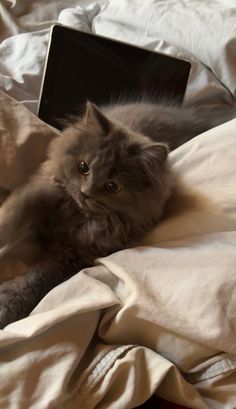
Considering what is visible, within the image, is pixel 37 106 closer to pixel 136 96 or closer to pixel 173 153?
pixel 136 96

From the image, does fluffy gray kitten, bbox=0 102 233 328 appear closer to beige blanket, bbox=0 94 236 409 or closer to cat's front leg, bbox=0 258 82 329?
cat's front leg, bbox=0 258 82 329

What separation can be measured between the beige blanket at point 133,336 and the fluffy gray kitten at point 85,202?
0.34 feet

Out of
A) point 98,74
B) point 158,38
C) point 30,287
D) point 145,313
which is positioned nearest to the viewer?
point 145,313

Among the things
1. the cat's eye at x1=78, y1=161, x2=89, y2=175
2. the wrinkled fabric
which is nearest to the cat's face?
the cat's eye at x1=78, y1=161, x2=89, y2=175

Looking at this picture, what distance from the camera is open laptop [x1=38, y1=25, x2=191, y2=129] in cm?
135

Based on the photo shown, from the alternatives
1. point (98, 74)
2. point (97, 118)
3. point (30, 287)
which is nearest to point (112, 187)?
point (97, 118)

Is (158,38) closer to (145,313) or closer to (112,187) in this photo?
(112,187)

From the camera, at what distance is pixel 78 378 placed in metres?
0.73

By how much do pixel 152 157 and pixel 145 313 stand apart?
1.15 ft

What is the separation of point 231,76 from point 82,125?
656 mm

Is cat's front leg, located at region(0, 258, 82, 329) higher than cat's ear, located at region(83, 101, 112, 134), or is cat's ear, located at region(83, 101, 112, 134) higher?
cat's ear, located at region(83, 101, 112, 134)

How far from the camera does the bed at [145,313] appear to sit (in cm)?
72

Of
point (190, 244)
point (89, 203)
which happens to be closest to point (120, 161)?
point (89, 203)

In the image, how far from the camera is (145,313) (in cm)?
78
